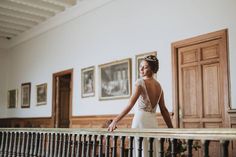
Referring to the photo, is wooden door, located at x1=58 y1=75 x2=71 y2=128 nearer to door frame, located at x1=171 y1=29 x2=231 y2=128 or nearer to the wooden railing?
the wooden railing

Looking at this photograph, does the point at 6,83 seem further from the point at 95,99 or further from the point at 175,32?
the point at 175,32

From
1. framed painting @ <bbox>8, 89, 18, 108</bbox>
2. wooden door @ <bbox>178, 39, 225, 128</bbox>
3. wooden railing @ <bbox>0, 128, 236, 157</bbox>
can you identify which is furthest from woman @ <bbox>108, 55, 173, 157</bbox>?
framed painting @ <bbox>8, 89, 18, 108</bbox>

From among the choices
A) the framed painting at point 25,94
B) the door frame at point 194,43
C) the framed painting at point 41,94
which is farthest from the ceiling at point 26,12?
the door frame at point 194,43

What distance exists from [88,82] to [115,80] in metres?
1.31

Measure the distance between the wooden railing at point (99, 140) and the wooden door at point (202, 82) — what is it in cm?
208

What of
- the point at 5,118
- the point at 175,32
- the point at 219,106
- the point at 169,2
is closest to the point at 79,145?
the point at 219,106

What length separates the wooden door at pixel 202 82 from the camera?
5891 millimetres

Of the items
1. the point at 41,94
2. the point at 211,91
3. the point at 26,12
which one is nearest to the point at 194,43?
the point at 211,91

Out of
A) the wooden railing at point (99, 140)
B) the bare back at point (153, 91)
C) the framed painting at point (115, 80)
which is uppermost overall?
the framed painting at point (115, 80)

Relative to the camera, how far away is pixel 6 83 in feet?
46.1

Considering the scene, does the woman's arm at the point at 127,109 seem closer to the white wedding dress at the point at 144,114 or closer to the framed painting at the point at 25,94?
the white wedding dress at the point at 144,114

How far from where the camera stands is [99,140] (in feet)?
12.9

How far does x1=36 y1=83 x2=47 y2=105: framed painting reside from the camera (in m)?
11.4

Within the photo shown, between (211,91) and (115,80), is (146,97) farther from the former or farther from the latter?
(115,80)
